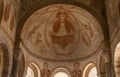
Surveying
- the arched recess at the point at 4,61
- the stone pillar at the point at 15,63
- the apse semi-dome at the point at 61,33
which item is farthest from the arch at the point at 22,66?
the arched recess at the point at 4,61

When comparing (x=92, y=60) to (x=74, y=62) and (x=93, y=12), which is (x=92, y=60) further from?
(x=93, y=12)

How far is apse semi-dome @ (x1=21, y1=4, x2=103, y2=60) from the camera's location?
16062 mm

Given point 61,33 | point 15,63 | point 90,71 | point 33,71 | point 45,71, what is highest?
point 61,33

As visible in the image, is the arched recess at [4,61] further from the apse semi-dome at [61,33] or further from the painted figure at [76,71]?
the painted figure at [76,71]

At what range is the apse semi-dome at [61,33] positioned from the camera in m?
16.1

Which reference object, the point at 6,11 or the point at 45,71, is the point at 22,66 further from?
the point at 6,11

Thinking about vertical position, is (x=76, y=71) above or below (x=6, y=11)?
below

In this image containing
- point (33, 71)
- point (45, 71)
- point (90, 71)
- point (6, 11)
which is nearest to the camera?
point (6, 11)

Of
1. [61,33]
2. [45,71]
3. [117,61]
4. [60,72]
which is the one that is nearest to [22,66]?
[45,71]

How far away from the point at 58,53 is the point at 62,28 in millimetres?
2205

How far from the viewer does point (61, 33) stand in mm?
18906

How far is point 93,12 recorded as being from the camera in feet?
50.8

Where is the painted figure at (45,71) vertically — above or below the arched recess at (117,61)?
above

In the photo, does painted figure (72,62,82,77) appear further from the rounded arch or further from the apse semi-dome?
the rounded arch
